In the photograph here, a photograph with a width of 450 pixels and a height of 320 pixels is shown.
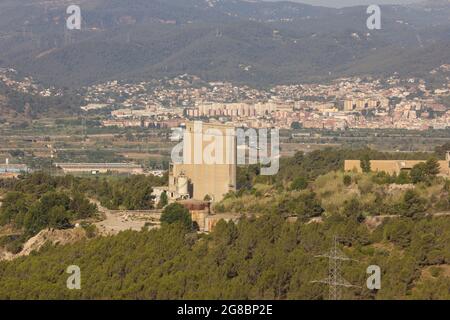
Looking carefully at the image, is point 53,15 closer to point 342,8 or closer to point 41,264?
point 342,8

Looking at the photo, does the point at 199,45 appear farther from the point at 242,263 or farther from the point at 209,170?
the point at 242,263

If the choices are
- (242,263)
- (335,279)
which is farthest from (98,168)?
(335,279)

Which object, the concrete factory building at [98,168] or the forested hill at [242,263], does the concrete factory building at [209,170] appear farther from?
the concrete factory building at [98,168]

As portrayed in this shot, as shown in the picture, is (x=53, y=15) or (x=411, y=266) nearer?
(x=411, y=266)

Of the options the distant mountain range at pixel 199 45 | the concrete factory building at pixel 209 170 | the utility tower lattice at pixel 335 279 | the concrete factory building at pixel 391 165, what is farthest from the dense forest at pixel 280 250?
Result: the distant mountain range at pixel 199 45

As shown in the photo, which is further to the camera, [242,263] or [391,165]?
[391,165]

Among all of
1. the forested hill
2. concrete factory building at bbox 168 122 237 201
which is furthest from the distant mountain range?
the forested hill
